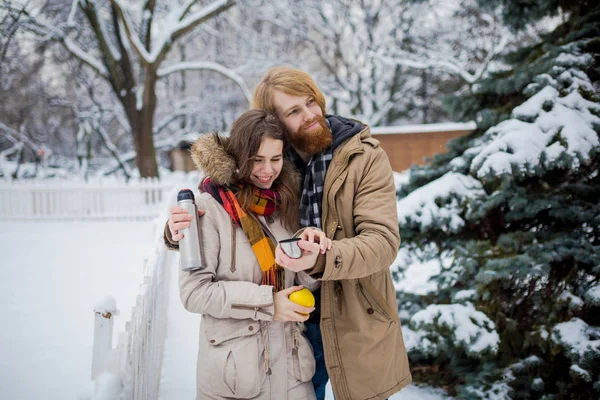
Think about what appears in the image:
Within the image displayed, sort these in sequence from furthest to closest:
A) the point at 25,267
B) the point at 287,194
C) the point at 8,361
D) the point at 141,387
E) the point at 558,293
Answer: the point at 25,267, the point at 8,361, the point at 558,293, the point at 141,387, the point at 287,194

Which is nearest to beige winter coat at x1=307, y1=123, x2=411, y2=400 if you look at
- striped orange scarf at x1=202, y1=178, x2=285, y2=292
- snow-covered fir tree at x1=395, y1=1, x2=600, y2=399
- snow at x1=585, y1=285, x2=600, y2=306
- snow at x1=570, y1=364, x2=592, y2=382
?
striped orange scarf at x1=202, y1=178, x2=285, y2=292

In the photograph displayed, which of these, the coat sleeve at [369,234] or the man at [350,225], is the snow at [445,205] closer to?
the man at [350,225]

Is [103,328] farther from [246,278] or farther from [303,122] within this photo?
[303,122]

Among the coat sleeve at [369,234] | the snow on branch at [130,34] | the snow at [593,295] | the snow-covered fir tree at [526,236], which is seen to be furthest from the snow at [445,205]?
the snow on branch at [130,34]

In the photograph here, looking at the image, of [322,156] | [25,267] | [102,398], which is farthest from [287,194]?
[25,267]

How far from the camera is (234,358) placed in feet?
6.07

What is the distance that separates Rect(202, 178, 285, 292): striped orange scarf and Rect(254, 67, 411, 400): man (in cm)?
22

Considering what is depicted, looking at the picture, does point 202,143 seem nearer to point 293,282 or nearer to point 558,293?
point 293,282

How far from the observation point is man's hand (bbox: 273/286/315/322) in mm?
1824

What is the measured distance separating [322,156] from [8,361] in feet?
11.6

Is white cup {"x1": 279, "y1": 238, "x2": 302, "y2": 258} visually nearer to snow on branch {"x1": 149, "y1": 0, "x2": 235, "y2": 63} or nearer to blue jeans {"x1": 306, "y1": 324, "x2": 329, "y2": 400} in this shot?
blue jeans {"x1": 306, "y1": 324, "x2": 329, "y2": 400}

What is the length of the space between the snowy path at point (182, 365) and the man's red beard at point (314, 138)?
7.11 ft

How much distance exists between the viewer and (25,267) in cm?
474

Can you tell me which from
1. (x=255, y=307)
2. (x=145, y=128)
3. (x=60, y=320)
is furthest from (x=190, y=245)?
(x=145, y=128)
